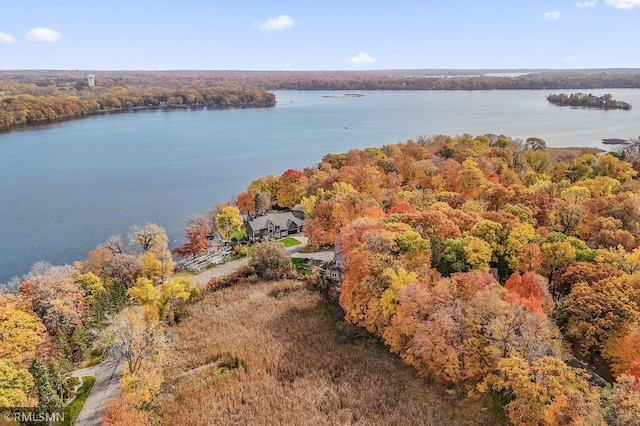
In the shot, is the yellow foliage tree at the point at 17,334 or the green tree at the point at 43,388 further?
the yellow foliage tree at the point at 17,334

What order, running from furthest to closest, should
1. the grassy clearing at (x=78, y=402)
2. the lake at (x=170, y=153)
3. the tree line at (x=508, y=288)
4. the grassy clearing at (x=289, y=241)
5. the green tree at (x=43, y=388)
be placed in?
the lake at (x=170, y=153) → the grassy clearing at (x=289, y=241) → the grassy clearing at (x=78, y=402) → the green tree at (x=43, y=388) → the tree line at (x=508, y=288)

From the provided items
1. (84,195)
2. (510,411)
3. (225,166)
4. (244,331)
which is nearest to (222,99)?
(225,166)

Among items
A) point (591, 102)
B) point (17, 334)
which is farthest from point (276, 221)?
point (591, 102)

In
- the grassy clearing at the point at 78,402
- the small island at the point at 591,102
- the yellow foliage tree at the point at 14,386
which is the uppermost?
the small island at the point at 591,102

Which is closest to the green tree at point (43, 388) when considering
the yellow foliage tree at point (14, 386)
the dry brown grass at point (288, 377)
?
the yellow foliage tree at point (14, 386)

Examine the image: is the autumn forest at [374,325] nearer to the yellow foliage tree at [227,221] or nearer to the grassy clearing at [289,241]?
the grassy clearing at [289,241]

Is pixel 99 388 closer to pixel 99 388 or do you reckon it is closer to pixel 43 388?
pixel 99 388
